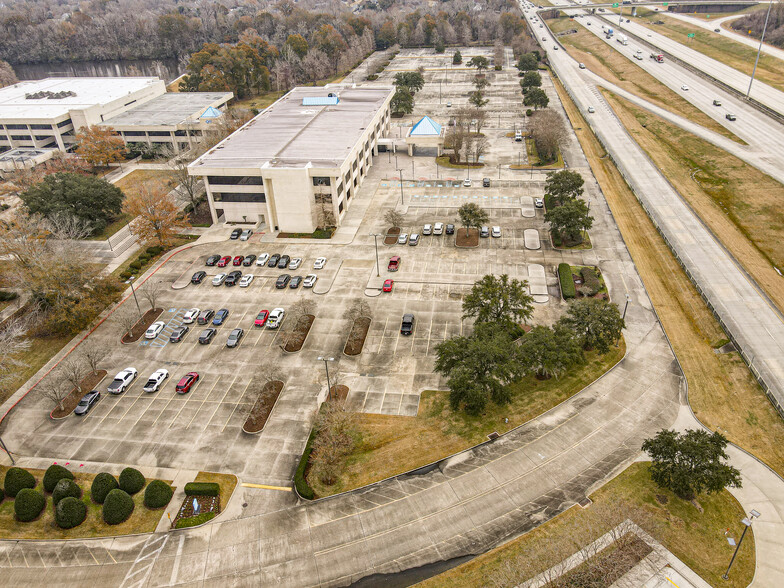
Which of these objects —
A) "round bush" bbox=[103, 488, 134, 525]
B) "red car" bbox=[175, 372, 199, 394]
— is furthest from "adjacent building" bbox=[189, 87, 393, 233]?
"round bush" bbox=[103, 488, 134, 525]

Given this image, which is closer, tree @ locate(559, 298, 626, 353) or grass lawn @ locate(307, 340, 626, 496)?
grass lawn @ locate(307, 340, 626, 496)

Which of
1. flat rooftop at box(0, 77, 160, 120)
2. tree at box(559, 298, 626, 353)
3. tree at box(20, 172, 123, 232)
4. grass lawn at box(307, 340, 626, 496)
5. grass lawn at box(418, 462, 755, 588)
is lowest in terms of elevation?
grass lawn at box(418, 462, 755, 588)

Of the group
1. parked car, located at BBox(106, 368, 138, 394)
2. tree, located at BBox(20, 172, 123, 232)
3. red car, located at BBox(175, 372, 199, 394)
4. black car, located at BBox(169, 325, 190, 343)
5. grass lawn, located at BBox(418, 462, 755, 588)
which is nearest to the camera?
grass lawn, located at BBox(418, 462, 755, 588)

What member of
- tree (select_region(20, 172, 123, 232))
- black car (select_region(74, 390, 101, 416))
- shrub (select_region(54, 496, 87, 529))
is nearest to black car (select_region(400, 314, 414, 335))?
black car (select_region(74, 390, 101, 416))

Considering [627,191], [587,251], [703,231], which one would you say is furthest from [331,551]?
[627,191]

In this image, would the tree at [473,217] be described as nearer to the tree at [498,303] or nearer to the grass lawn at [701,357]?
the tree at [498,303]

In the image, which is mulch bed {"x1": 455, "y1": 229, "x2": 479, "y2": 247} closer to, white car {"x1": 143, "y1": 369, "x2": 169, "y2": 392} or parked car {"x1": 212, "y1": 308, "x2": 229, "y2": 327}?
parked car {"x1": 212, "y1": 308, "x2": 229, "y2": 327}

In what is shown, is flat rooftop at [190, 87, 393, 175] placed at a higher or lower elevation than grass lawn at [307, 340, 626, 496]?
higher

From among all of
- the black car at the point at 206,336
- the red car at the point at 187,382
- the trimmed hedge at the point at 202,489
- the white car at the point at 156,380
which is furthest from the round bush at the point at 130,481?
the black car at the point at 206,336

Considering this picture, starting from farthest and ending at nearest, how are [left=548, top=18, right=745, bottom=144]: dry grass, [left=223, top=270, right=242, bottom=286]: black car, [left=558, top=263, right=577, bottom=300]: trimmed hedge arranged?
1. [left=548, top=18, right=745, bottom=144]: dry grass
2. [left=223, top=270, right=242, bottom=286]: black car
3. [left=558, top=263, right=577, bottom=300]: trimmed hedge

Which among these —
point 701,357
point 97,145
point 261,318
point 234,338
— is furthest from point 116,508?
point 97,145
